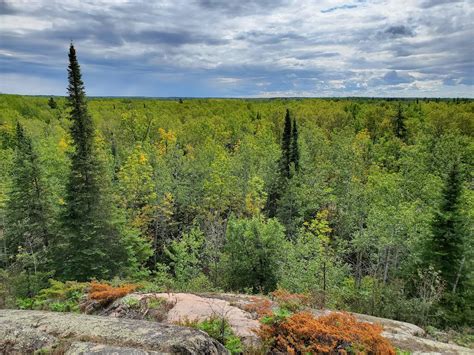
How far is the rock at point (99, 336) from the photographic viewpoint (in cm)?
608

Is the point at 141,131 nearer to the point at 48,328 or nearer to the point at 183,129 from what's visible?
the point at 183,129

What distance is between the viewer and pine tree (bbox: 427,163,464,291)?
66.8 feet

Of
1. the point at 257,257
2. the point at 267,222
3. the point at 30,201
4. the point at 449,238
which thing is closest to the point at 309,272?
the point at 257,257

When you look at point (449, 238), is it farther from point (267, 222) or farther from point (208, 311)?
point (208, 311)

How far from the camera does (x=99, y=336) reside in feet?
21.0

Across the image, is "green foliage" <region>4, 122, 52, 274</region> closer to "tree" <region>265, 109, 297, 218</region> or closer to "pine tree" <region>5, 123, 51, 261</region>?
"pine tree" <region>5, 123, 51, 261</region>

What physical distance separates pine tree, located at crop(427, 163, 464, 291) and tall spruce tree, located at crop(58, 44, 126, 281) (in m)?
19.3

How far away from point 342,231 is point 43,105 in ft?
296

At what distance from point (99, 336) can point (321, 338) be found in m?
4.53

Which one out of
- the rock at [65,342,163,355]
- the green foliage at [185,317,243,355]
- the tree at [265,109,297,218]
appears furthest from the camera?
the tree at [265,109,297,218]

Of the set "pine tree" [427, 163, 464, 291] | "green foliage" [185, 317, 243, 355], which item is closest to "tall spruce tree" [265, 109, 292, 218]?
"pine tree" [427, 163, 464, 291]

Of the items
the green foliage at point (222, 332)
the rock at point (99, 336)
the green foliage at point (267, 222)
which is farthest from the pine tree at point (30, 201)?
the green foliage at point (222, 332)

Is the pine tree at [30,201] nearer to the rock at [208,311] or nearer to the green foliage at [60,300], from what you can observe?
the green foliage at [60,300]

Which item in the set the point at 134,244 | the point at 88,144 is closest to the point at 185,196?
the point at 134,244
